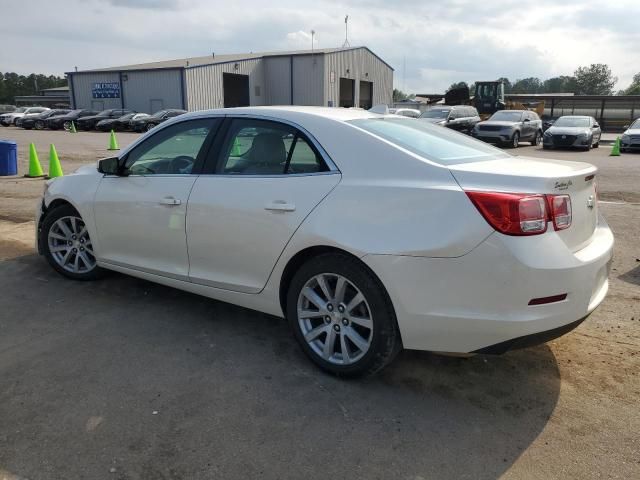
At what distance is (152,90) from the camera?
4319 cm

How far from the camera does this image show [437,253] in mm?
2771

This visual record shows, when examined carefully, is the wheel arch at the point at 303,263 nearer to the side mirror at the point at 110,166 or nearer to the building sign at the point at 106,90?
the side mirror at the point at 110,166

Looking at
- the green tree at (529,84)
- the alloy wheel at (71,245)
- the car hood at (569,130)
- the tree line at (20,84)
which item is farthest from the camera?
the green tree at (529,84)

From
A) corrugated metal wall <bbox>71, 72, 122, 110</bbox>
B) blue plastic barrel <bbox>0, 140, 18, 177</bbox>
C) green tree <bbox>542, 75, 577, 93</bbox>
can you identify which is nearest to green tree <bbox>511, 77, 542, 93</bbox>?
green tree <bbox>542, 75, 577, 93</bbox>

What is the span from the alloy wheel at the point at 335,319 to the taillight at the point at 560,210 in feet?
3.61

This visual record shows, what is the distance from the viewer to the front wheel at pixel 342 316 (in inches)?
119

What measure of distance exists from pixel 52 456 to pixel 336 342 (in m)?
1.63

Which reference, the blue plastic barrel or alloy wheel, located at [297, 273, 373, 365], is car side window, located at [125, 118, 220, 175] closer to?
alloy wheel, located at [297, 273, 373, 365]

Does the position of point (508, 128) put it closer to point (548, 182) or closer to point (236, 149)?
point (236, 149)

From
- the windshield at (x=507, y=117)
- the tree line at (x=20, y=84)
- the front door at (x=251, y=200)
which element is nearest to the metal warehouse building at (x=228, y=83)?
the windshield at (x=507, y=117)

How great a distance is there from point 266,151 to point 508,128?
796 inches

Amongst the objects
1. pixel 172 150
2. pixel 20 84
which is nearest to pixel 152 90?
pixel 172 150

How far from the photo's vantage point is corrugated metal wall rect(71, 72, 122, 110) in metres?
45.7

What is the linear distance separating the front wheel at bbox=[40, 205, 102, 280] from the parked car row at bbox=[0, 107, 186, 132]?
31597 millimetres
